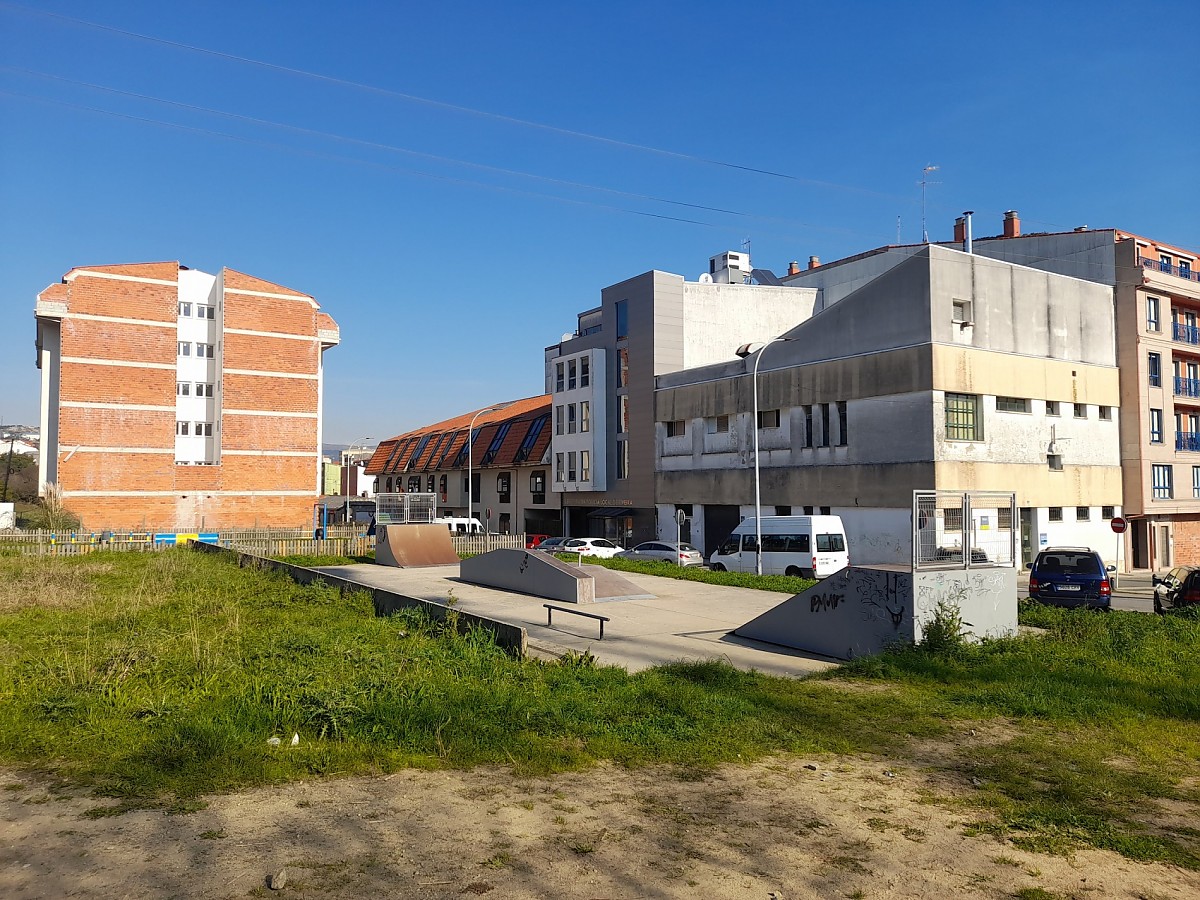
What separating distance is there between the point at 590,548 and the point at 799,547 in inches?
461

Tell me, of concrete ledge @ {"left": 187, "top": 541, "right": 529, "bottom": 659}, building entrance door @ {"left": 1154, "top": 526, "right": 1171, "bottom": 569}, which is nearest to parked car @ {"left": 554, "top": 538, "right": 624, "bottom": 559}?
concrete ledge @ {"left": 187, "top": 541, "right": 529, "bottom": 659}

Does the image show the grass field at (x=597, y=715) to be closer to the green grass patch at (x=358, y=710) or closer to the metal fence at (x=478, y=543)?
the green grass patch at (x=358, y=710)

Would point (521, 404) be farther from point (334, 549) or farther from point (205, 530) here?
point (334, 549)

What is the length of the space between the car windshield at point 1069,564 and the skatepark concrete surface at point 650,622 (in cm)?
627

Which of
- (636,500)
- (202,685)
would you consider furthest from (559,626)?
(636,500)

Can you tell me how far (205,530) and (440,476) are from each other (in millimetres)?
21167

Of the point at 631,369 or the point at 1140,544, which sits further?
the point at 631,369

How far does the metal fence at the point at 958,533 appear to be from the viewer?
13555mm

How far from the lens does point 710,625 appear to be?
1758 centimetres

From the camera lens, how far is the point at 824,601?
48.0 feet

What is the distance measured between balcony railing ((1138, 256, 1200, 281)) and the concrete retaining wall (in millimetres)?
35926

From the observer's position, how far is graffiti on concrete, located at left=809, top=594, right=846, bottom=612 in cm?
1438

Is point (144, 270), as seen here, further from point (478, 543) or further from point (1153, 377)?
point (1153, 377)

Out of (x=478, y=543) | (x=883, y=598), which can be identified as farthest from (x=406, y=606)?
(x=478, y=543)
